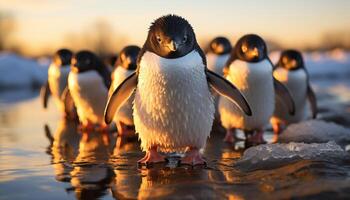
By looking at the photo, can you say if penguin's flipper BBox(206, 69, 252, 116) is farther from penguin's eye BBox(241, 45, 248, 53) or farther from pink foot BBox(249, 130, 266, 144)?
pink foot BBox(249, 130, 266, 144)

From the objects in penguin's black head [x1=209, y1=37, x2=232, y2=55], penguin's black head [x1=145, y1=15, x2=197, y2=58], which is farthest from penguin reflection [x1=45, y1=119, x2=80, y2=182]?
penguin's black head [x1=209, y1=37, x2=232, y2=55]

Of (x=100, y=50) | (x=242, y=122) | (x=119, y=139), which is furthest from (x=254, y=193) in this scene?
(x=100, y=50)

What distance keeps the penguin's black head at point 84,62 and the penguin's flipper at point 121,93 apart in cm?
240

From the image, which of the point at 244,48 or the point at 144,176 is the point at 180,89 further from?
the point at 244,48

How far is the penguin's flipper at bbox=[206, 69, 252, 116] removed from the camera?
444 centimetres

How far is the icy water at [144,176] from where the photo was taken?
3230 mm

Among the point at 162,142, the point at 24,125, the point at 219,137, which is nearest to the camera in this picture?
the point at 162,142

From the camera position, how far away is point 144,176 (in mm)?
3904

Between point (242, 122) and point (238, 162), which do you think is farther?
point (242, 122)

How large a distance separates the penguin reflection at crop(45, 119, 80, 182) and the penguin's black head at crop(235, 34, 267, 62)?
2031 millimetres

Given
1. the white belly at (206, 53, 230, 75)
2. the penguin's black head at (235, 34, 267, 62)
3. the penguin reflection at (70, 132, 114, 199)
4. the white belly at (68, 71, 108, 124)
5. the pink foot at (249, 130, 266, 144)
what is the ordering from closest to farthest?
the penguin reflection at (70, 132, 114, 199), the penguin's black head at (235, 34, 267, 62), the pink foot at (249, 130, 266, 144), the white belly at (68, 71, 108, 124), the white belly at (206, 53, 230, 75)

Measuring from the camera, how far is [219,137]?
652cm

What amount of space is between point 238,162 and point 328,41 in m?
89.9

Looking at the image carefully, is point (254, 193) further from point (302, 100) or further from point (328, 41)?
point (328, 41)
